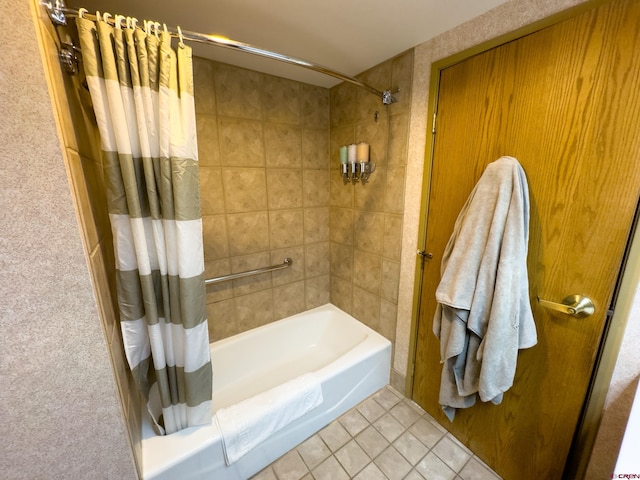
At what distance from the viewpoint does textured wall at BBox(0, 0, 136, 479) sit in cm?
54

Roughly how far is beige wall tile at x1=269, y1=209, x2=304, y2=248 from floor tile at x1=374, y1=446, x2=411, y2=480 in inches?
54.3

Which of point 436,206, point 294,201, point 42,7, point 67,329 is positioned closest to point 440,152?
point 436,206

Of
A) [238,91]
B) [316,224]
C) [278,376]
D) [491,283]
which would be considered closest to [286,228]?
[316,224]

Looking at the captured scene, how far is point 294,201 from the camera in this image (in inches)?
73.4

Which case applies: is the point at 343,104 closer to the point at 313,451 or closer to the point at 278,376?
the point at 278,376

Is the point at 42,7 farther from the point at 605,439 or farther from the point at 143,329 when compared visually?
the point at 605,439

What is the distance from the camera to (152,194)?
84cm

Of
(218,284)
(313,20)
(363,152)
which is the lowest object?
(218,284)

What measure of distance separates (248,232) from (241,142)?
23.2 inches

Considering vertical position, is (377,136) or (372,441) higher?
(377,136)

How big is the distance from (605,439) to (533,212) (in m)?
0.87

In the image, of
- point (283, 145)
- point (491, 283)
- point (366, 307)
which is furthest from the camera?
point (366, 307)

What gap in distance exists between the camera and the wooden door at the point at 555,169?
798mm

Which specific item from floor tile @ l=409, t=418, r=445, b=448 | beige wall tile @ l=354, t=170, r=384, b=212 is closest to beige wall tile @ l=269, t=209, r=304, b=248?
beige wall tile @ l=354, t=170, r=384, b=212
